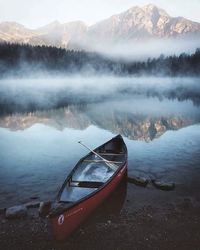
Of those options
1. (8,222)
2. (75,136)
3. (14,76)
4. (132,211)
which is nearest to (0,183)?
(8,222)

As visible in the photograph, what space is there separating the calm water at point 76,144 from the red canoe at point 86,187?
1.96 m

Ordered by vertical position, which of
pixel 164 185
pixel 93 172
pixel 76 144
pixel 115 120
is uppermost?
pixel 93 172

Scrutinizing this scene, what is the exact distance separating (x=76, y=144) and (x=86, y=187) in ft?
41.1

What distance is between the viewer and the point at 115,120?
39.0m

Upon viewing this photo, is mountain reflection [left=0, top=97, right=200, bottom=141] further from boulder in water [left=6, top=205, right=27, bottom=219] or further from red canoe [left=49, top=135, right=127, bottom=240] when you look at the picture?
boulder in water [left=6, top=205, right=27, bottom=219]

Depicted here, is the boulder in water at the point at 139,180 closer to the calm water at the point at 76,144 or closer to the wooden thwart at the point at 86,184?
the calm water at the point at 76,144

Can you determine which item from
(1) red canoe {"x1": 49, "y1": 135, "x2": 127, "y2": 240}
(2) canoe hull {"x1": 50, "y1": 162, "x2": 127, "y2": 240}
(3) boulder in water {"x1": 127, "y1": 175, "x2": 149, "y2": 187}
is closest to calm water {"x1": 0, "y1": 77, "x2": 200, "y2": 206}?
(3) boulder in water {"x1": 127, "y1": 175, "x2": 149, "y2": 187}

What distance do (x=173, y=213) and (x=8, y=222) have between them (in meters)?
7.55

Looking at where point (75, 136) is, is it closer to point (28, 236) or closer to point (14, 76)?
point (28, 236)

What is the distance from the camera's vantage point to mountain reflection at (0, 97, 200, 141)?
32487 millimetres

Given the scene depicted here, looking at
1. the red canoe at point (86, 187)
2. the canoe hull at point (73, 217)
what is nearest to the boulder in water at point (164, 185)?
the red canoe at point (86, 187)

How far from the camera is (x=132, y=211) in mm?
13562

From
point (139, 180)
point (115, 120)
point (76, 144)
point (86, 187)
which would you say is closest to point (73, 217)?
point (86, 187)

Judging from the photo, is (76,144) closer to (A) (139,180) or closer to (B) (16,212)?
(A) (139,180)
